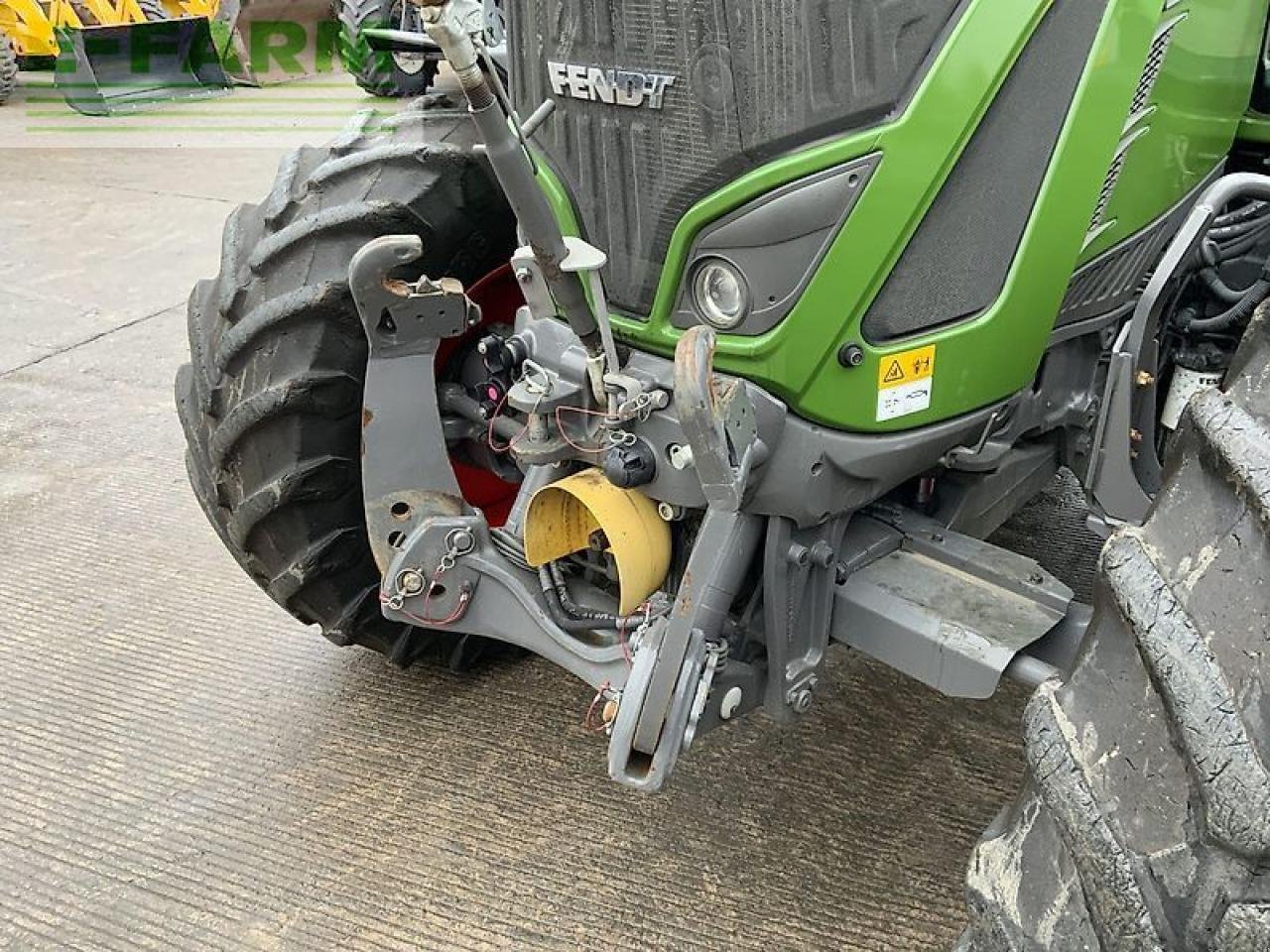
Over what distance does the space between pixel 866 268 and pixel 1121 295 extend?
26.3 inches

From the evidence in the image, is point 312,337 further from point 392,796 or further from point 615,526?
point 392,796

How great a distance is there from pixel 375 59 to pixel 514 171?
9.61 m

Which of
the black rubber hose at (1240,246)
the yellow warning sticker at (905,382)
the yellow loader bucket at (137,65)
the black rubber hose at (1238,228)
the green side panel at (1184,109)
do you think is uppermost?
the green side panel at (1184,109)

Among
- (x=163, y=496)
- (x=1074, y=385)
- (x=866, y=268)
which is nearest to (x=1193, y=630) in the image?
(x=866, y=268)

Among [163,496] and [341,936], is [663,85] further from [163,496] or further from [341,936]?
[163,496]

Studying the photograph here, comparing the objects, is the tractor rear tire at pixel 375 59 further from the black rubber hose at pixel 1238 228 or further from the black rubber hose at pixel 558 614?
the black rubber hose at pixel 1238 228

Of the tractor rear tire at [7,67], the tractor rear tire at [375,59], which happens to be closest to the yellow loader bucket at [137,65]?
the tractor rear tire at [7,67]

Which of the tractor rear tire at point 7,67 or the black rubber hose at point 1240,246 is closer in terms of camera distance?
the black rubber hose at point 1240,246

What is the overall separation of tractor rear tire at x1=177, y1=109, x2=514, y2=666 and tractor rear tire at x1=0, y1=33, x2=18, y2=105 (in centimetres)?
946

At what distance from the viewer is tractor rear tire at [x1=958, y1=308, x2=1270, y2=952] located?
0.88 m

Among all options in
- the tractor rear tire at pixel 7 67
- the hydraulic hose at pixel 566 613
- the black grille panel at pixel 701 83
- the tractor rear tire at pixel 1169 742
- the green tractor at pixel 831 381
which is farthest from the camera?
the tractor rear tire at pixel 7 67

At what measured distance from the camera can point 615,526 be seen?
1.63m

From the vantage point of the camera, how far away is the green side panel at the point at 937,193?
138cm

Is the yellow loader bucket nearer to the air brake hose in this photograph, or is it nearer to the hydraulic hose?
the hydraulic hose
